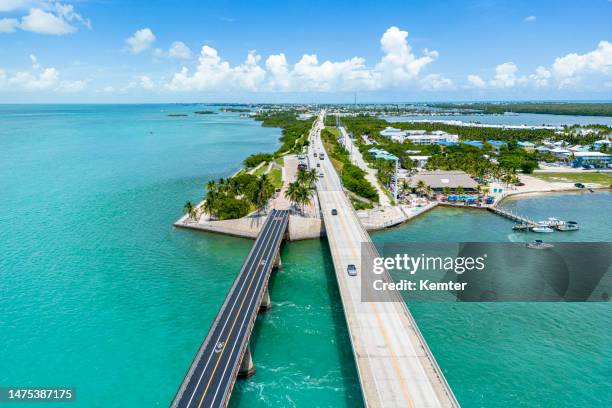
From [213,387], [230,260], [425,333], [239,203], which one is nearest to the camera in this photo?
[213,387]

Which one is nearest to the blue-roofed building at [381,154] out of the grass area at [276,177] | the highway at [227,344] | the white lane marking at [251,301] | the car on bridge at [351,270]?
the grass area at [276,177]

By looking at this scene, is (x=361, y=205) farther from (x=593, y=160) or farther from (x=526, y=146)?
(x=526, y=146)

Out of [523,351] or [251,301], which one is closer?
[523,351]

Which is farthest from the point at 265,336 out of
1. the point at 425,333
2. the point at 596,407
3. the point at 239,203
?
the point at 239,203

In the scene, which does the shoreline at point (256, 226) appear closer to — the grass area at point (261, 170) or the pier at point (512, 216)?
the pier at point (512, 216)

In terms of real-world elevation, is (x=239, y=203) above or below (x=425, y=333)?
above

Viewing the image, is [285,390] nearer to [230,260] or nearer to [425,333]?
[425,333]

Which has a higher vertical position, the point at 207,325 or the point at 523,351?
the point at 207,325

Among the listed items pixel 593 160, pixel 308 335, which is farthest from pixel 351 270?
pixel 593 160
